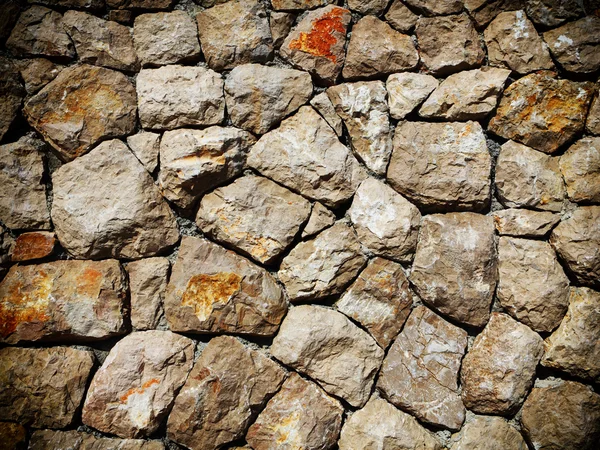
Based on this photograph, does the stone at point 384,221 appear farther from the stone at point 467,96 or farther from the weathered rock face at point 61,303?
the weathered rock face at point 61,303

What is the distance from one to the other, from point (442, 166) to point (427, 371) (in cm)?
69

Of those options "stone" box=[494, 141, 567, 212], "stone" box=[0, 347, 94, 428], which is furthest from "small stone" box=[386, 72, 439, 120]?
"stone" box=[0, 347, 94, 428]

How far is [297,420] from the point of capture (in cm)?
141

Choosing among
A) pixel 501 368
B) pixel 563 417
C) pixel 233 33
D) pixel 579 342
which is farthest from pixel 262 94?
pixel 563 417

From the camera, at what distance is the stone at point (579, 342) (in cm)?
141

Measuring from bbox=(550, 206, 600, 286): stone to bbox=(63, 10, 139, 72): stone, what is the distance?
1567 mm

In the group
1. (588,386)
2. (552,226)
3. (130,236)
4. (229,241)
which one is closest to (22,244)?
(130,236)

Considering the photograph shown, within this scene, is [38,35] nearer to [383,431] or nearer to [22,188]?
[22,188]

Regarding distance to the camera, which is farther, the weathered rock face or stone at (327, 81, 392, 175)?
stone at (327, 81, 392, 175)

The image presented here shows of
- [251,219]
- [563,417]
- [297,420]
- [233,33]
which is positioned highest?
[233,33]

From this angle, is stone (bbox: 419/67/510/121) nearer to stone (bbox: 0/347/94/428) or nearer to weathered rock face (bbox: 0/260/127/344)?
weathered rock face (bbox: 0/260/127/344)

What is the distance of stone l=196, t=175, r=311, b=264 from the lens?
56.6 inches

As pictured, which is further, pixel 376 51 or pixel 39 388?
pixel 376 51

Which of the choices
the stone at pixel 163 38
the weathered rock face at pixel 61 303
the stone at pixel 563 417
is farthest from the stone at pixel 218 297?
the stone at pixel 563 417
